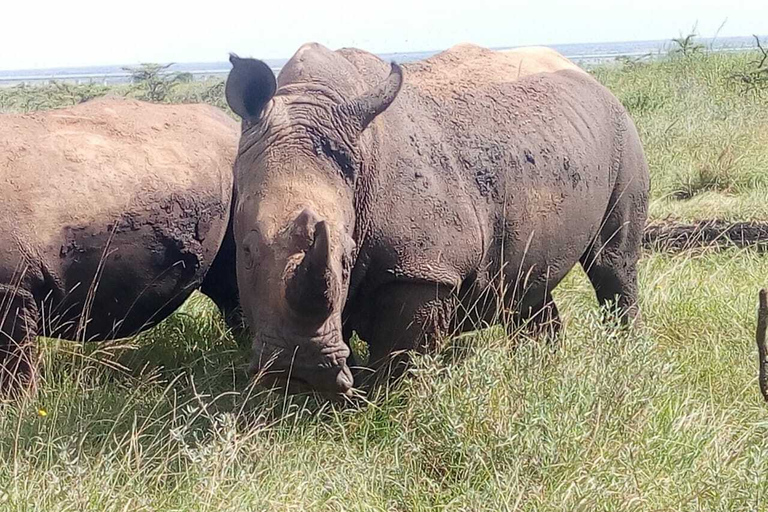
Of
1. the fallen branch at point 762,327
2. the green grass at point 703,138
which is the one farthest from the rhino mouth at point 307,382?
the green grass at point 703,138

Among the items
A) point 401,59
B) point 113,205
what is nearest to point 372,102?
point 113,205

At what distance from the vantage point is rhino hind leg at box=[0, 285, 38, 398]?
445 cm

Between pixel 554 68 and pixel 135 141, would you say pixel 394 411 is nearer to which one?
pixel 135 141

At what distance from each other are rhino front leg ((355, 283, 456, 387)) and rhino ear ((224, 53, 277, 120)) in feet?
2.96

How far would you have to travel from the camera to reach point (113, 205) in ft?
15.6

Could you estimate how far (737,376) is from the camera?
4.75 meters

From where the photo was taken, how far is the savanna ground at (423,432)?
3.45m

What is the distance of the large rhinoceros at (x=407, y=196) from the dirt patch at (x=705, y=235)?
210cm

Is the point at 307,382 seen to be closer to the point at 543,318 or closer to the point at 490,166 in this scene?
the point at 490,166

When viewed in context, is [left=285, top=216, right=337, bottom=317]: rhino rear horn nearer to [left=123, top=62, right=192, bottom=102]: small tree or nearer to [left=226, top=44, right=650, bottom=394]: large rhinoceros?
[left=226, top=44, right=650, bottom=394]: large rhinoceros

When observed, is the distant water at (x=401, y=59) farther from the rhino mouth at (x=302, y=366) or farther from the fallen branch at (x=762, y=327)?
the fallen branch at (x=762, y=327)

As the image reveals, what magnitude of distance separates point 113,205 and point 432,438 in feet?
6.28

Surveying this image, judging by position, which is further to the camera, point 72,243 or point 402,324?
point 72,243

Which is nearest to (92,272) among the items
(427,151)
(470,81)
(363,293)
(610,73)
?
(363,293)
